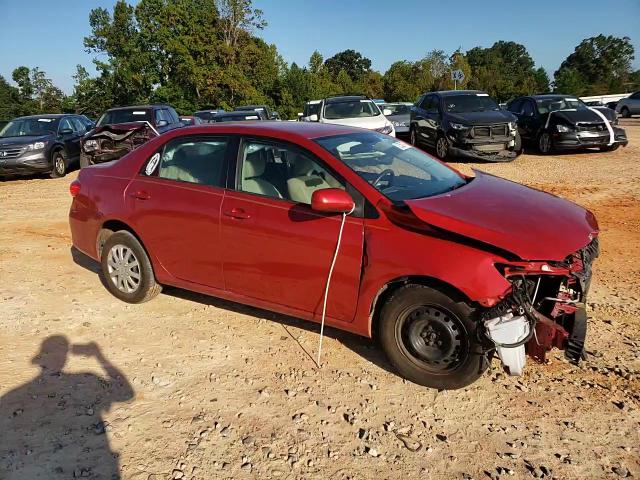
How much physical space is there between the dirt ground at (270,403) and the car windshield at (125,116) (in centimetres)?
924

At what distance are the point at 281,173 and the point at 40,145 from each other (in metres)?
12.1

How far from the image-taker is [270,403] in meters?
3.40

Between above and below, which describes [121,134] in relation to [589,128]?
below

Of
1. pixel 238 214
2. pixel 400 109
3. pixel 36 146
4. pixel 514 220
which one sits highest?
pixel 400 109

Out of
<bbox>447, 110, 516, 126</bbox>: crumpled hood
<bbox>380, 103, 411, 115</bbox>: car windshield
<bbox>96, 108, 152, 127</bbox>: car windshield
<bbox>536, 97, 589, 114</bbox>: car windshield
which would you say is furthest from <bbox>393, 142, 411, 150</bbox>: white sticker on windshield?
<bbox>380, 103, 411, 115</bbox>: car windshield

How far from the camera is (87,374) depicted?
3.79 metres

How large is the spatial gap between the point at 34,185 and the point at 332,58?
109080 mm

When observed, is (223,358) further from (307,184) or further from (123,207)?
(123,207)

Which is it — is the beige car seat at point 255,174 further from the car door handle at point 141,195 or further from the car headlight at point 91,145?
the car headlight at point 91,145

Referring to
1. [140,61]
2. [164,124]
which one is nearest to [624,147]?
[164,124]

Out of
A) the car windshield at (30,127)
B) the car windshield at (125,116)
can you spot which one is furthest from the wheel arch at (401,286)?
the car windshield at (30,127)

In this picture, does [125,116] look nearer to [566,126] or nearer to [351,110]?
[351,110]

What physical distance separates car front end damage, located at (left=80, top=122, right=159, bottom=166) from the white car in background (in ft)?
14.0

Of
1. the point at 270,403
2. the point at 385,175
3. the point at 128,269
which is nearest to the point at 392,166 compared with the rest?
the point at 385,175
